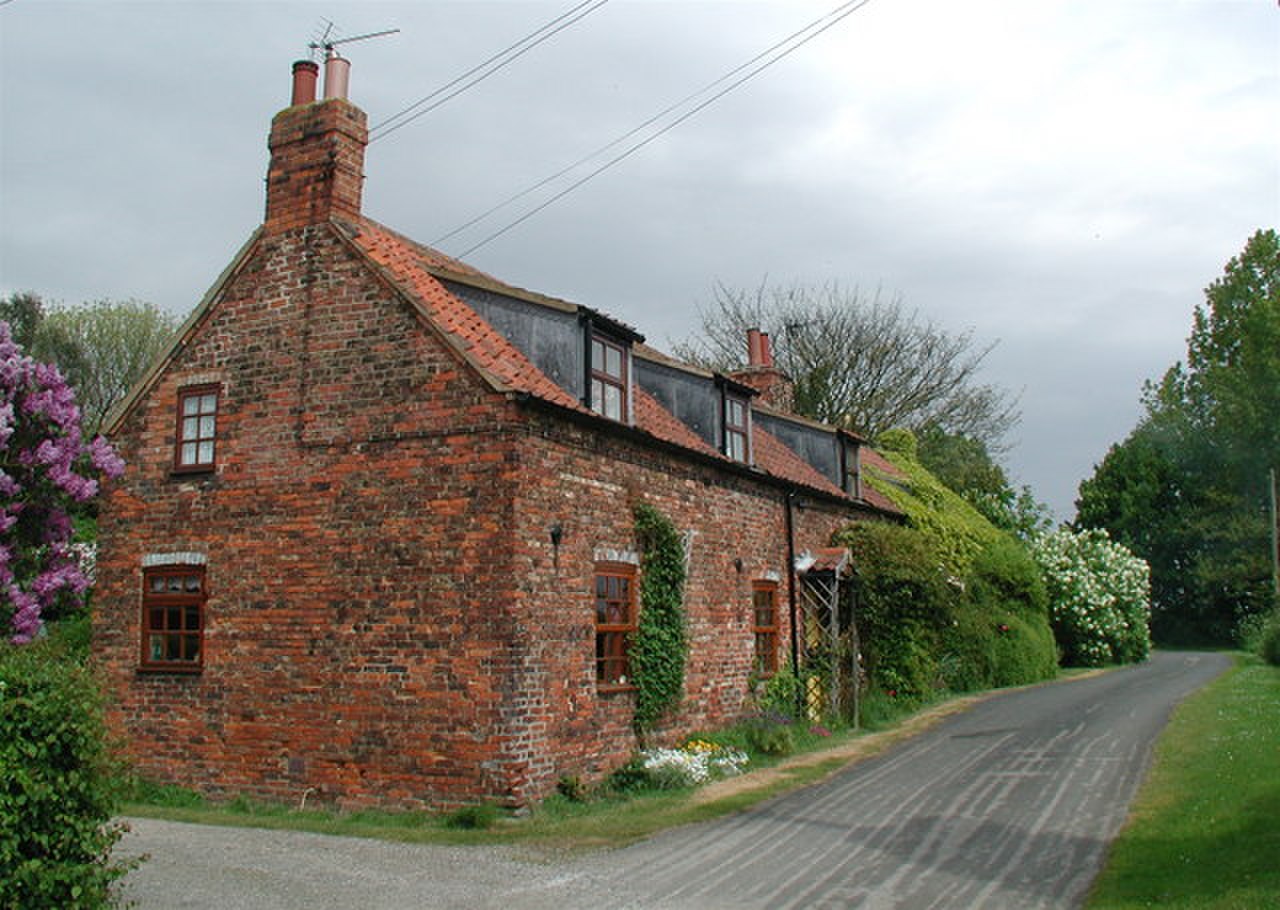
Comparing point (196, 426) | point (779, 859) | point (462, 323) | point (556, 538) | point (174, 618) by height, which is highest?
point (462, 323)

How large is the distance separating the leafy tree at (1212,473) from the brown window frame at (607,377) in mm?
45091

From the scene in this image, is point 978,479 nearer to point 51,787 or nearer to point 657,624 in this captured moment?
point 657,624

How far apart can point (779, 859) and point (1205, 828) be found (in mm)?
3977

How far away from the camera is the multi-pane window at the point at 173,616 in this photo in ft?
47.1

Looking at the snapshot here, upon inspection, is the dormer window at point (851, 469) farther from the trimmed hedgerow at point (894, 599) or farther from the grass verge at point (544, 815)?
the grass verge at point (544, 815)

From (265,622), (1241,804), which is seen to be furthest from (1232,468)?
(265,622)

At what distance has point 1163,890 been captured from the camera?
335 inches

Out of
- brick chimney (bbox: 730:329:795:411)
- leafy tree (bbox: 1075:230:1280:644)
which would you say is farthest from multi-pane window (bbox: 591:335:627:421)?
leafy tree (bbox: 1075:230:1280:644)

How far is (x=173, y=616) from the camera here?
14664 millimetres

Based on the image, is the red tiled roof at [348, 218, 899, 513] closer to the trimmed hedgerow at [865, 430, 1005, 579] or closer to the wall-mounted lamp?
the wall-mounted lamp

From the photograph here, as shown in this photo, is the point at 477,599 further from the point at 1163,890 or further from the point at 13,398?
the point at 13,398

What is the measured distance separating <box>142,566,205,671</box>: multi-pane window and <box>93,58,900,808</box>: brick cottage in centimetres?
4

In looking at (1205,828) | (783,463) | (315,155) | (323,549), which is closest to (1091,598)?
(783,463)

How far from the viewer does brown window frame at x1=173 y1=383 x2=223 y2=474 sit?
14.7m
